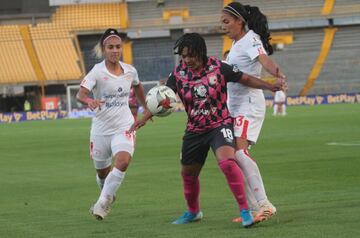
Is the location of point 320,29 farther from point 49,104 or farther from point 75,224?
point 75,224

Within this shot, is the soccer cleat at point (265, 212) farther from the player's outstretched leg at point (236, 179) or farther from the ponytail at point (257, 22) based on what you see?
the ponytail at point (257, 22)

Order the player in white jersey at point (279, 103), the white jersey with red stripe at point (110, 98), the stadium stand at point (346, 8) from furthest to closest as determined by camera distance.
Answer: the stadium stand at point (346, 8)
the player in white jersey at point (279, 103)
the white jersey with red stripe at point (110, 98)

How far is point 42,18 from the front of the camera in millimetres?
61844

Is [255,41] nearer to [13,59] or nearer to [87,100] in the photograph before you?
[87,100]

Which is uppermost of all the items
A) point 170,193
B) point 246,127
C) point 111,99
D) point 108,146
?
point 111,99

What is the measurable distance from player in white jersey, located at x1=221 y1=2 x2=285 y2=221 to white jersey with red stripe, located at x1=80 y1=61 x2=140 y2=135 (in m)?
1.63

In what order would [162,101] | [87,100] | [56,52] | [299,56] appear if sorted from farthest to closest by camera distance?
1. [299,56]
2. [56,52]
3. [87,100]
4. [162,101]

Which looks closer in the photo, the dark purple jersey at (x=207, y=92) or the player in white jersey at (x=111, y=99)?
the dark purple jersey at (x=207, y=92)

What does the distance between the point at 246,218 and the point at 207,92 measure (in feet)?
4.41

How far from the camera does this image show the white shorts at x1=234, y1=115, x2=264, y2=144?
9.03 metres

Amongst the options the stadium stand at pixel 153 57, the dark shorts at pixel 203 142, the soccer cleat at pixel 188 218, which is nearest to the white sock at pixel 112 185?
the soccer cleat at pixel 188 218

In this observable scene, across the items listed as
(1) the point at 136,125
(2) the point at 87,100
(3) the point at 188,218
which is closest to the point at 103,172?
(1) the point at 136,125

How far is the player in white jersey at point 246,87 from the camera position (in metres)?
8.89

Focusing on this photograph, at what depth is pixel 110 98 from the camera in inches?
409
